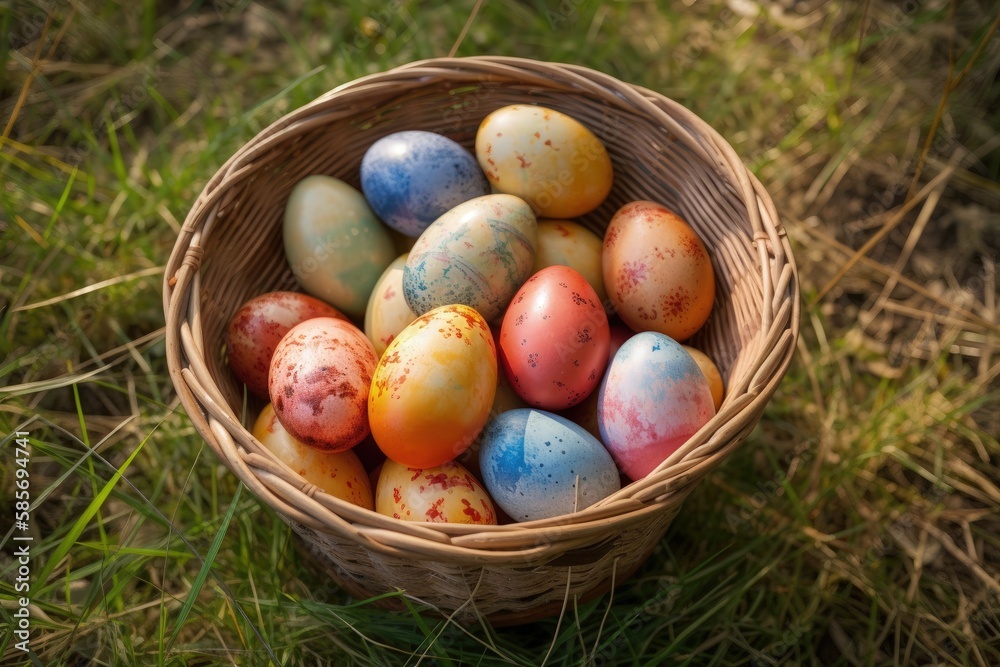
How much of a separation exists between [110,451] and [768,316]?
152cm

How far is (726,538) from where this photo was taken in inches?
65.0

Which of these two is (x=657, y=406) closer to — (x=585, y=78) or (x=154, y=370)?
(x=585, y=78)

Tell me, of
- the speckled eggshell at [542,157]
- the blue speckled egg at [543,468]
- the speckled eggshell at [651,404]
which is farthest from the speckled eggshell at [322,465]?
the speckled eggshell at [542,157]

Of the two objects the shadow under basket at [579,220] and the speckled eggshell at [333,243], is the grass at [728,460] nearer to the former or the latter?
the shadow under basket at [579,220]

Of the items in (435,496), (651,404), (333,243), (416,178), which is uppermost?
(416,178)

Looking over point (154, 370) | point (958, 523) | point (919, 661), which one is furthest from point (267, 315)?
point (958, 523)

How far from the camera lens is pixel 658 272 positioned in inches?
57.1

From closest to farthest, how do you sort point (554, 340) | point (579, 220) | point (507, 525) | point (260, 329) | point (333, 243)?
point (507, 525) → point (554, 340) → point (260, 329) → point (333, 243) → point (579, 220)

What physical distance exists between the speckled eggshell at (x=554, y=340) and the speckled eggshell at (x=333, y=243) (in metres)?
0.36

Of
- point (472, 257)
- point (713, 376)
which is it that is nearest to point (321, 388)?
point (472, 257)

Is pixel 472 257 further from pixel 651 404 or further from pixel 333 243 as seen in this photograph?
pixel 651 404

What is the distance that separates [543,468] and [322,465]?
40 centimetres

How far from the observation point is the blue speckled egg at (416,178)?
1.55 metres

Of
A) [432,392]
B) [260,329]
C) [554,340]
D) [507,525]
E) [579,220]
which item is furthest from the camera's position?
[579,220]
